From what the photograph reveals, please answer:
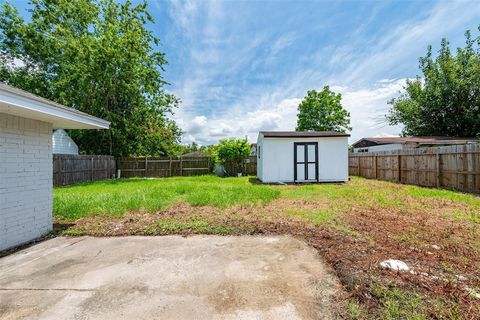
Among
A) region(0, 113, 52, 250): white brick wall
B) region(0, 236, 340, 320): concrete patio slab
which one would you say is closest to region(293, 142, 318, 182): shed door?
region(0, 236, 340, 320): concrete patio slab

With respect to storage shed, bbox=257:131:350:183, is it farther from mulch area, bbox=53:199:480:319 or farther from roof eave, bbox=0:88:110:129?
roof eave, bbox=0:88:110:129

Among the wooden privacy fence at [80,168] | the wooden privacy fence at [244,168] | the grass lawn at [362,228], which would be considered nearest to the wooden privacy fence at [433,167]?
the grass lawn at [362,228]

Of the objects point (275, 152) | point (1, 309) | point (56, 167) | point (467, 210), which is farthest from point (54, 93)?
point (467, 210)

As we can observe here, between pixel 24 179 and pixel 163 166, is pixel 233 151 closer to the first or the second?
pixel 163 166

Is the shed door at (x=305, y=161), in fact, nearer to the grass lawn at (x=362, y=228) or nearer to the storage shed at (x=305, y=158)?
the storage shed at (x=305, y=158)

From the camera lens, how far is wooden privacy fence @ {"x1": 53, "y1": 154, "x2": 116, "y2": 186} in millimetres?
11336

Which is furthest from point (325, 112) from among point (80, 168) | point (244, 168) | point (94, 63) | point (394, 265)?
point (394, 265)

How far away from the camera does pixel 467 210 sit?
17.9 feet

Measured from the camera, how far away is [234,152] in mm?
15828

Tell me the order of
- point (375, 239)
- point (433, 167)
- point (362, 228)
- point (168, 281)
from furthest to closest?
point (433, 167) → point (362, 228) → point (375, 239) → point (168, 281)

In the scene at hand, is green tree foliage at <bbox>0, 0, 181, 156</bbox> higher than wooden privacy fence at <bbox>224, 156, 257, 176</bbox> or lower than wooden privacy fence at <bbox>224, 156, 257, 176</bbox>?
higher

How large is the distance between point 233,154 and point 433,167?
10724mm

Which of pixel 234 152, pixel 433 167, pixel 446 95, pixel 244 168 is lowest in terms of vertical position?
pixel 244 168

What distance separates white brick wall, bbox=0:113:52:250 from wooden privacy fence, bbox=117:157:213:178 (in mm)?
12697
